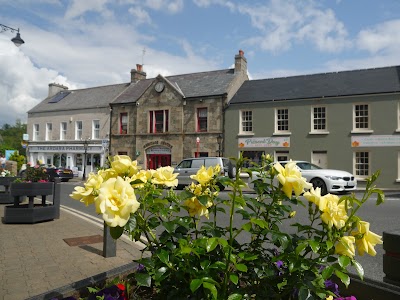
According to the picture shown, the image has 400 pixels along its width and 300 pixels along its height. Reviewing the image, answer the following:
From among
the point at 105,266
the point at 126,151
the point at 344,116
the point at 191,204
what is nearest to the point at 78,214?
the point at 105,266

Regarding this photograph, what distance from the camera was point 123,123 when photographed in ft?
99.9

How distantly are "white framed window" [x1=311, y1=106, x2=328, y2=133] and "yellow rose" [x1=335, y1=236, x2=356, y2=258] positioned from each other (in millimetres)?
21750

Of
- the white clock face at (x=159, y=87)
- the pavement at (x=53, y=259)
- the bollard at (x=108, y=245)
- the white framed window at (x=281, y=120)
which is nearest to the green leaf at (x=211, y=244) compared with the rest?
the pavement at (x=53, y=259)

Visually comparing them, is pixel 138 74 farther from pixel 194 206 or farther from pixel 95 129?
pixel 194 206

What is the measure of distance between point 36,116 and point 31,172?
102 feet

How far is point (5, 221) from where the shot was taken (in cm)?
838

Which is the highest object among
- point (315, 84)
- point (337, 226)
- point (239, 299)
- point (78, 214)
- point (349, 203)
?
point (315, 84)

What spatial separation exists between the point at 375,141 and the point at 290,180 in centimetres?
2155

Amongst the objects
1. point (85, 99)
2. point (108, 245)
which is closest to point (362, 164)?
point (108, 245)

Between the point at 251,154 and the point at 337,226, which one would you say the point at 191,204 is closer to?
the point at 337,226

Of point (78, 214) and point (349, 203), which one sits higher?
point (349, 203)

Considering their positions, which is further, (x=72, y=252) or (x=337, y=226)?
(x=72, y=252)

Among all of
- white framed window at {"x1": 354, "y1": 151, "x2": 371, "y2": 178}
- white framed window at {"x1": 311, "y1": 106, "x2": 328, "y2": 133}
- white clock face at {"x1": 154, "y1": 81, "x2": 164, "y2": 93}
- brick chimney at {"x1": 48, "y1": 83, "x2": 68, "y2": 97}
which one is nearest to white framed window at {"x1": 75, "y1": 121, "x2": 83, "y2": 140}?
brick chimney at {"x1": 48, "y1": 83, "x2": 68, "y2": 97}

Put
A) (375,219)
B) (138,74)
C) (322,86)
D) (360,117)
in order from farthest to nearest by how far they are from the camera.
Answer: (138,74) → (322,86) → (360,117) → (375,219)
